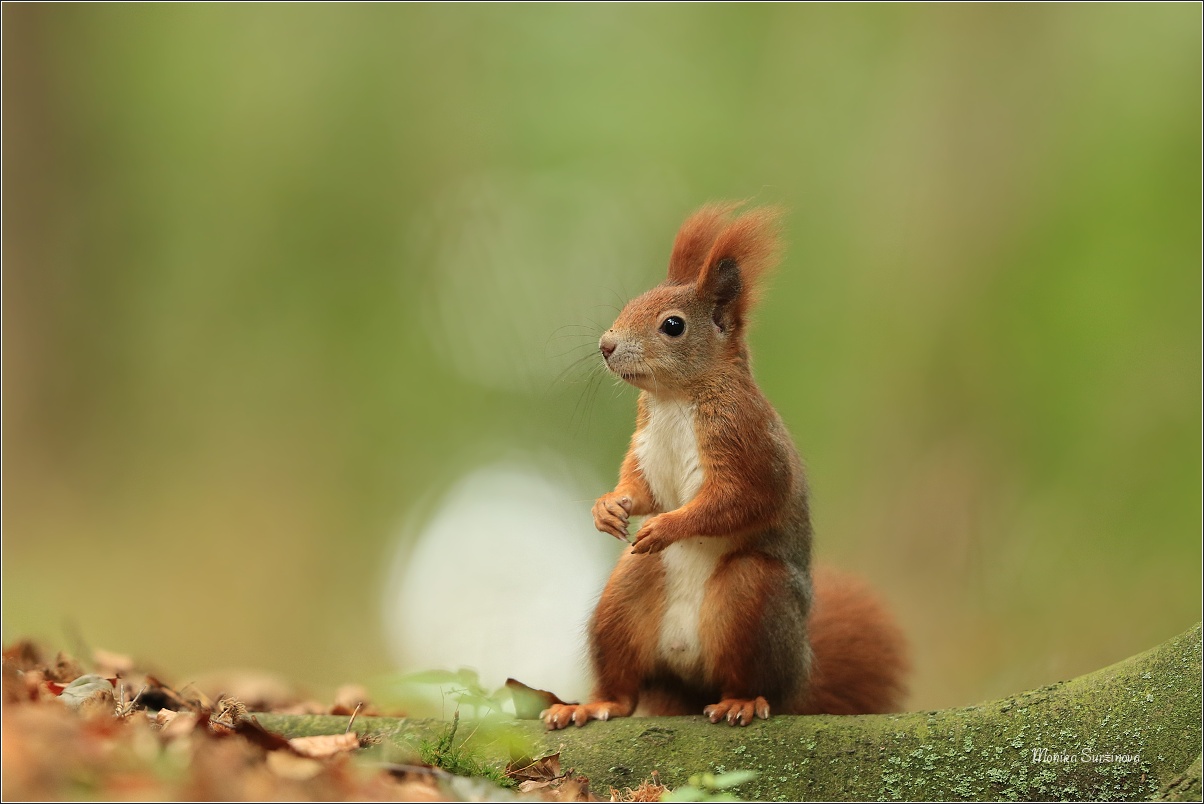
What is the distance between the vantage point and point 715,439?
114 inches

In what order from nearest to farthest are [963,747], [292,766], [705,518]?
[292,766] < [963,747] < [705,518]

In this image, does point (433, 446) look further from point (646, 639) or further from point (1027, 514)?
point (646, 639)

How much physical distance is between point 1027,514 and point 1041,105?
2.67 m

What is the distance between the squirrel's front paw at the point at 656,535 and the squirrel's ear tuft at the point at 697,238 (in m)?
0.84

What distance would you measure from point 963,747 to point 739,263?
4.96ft

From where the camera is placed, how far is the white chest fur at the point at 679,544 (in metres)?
2.88

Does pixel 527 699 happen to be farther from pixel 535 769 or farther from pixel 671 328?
pixel 671 328

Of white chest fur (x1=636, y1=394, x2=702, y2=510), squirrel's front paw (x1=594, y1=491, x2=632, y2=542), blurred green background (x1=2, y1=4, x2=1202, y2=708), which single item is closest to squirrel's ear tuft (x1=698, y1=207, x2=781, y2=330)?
white chest fur (x1=636, y1=394, x2=702, y2=510)

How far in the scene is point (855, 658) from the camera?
3.34m

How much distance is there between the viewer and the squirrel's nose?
9.77 ft

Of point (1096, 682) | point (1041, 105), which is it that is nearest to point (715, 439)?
point (1096, 682)

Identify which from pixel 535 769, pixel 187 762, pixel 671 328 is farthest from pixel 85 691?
pixel 671 328

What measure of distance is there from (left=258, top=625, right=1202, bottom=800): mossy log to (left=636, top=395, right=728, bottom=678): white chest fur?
28cm

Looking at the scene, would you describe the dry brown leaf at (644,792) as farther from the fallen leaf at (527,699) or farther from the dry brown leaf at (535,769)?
the fallen leaf at (527,699)
